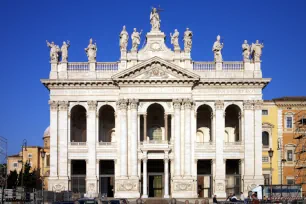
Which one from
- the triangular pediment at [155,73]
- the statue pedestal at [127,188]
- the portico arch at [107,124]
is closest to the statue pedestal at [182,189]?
the statue pedestal at [127,188]

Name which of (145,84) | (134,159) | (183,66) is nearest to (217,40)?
(183,66)

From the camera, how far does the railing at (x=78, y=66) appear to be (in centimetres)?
7288

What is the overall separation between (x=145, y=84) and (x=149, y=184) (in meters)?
11.4

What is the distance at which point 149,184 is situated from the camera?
74188 millimetres

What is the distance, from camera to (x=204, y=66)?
72688mm

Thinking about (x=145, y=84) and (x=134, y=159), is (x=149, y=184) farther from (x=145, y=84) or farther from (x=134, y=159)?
(x=145, y=84)

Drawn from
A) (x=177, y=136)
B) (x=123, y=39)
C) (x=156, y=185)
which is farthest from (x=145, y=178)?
(x=123, y=39)

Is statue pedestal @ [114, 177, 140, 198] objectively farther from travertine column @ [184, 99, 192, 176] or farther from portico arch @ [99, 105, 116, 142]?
portico arch @ [99, 105, 116, 142]

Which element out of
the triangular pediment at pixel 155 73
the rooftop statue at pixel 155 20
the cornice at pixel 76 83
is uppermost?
the rooftop statue at pixel 155 20

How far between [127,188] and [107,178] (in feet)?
13.1

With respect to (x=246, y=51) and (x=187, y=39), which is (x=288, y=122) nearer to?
(x=246, y=51)

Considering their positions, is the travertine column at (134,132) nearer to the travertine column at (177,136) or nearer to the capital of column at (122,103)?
the capital of column at (122,103)

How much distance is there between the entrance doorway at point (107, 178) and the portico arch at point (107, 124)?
279 cm

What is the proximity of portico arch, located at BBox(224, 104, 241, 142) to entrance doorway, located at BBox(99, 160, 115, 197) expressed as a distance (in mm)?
13329
